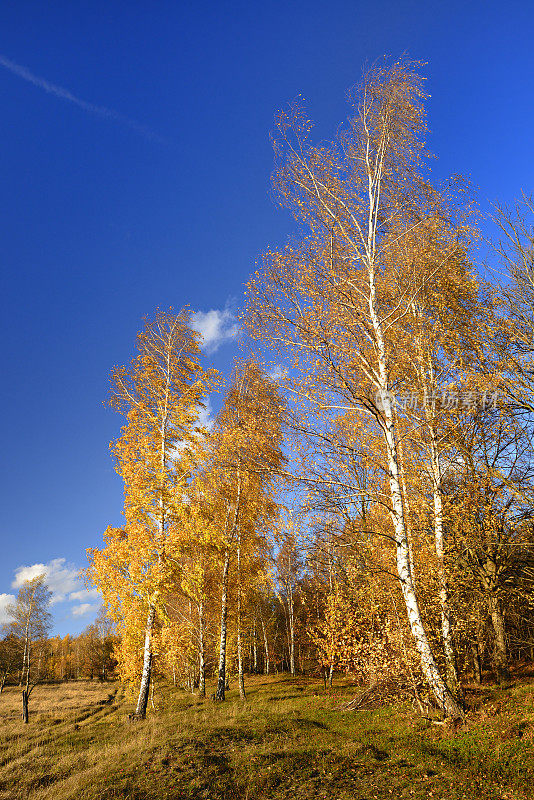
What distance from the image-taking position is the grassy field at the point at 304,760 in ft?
21.4

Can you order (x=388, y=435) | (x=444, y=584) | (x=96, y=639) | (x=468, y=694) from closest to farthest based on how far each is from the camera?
(x=388, y=435) → (x=444, y=584) → (x=468, y=694) → (x=96, y=639)

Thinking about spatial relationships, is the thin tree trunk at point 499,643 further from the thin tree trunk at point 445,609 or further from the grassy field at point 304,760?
the thin tree trunk at point 445,609

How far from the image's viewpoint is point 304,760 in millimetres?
8039

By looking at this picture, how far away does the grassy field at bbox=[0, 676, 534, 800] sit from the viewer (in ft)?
21.4

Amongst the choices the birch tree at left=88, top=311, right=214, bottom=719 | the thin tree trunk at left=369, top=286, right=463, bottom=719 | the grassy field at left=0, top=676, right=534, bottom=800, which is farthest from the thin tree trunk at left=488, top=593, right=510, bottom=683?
the birch tree at left=88, top=311, right=214, bottom=719

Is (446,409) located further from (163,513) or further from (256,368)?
(256,368)

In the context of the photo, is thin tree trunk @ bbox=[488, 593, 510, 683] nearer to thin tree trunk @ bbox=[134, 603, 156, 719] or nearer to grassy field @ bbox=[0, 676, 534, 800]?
grassy field @ bbox=[0, 676, 534, 800]

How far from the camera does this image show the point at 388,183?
11453mm

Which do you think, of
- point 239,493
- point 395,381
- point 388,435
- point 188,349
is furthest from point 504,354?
Answer: point 239,493

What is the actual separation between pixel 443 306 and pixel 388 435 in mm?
6062

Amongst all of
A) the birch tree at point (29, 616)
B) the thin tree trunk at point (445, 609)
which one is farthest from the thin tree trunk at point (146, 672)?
the birch tree at point (29, 616)

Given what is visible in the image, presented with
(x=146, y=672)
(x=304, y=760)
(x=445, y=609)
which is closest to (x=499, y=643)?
(x=445, y=609)

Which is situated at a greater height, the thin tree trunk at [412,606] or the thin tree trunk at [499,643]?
the thin tree trunk at [412,606]

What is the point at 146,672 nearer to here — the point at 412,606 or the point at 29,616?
the point at 412,606
